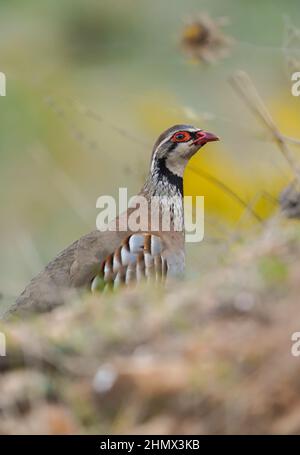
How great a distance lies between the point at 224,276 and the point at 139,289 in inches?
19.8

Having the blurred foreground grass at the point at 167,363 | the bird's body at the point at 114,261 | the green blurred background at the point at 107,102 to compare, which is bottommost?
the blurred foreground grass at the point at 167,363

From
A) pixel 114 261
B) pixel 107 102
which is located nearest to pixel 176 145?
pixel 114 261

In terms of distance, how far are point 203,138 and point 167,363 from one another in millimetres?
3022

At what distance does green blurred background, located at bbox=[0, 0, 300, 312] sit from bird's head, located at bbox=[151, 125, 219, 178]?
141 centimetres

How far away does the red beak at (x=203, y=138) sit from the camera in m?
8.47

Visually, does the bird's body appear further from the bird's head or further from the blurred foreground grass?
the blurred foreground grass

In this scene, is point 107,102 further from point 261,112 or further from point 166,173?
point 261,112

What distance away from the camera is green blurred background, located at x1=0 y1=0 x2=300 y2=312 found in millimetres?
14304

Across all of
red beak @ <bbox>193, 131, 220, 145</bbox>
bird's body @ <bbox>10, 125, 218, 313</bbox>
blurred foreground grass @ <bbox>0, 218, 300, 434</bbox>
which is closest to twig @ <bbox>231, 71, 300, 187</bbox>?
red beak @ <bbox>193, 131, 220, 145</bbox>

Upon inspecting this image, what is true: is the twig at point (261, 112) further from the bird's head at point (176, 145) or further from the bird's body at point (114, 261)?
the bird's body at point (114, 261)

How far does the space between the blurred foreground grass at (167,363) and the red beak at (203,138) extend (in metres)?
2.16

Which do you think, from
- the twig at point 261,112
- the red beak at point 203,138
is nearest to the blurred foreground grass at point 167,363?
the twig at point 261,112

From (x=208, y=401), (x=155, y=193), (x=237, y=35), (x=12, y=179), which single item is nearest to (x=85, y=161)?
(x=12, y=179)

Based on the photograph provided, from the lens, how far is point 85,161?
18.7 metres
